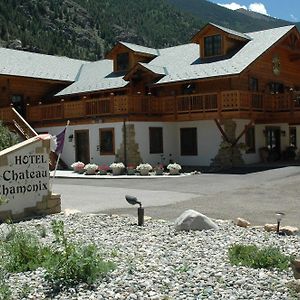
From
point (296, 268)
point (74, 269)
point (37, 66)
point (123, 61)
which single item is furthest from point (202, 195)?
point (37, 66)

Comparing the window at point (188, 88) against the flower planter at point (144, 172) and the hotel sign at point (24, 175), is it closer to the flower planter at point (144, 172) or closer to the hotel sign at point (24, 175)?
the flower planter at point (144, 172)

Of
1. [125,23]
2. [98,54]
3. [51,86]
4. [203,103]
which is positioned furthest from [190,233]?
[125,23]

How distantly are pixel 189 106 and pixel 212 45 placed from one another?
4.69 meters

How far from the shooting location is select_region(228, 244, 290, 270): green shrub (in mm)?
6637

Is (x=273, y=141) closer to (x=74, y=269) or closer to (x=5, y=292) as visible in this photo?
(x=74, y=269)

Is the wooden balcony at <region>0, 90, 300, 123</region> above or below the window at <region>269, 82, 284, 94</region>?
below

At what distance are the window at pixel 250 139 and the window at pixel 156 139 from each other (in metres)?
4.53

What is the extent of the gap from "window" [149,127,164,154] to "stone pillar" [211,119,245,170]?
10.2 ft

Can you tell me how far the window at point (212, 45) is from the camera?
28.9 metres

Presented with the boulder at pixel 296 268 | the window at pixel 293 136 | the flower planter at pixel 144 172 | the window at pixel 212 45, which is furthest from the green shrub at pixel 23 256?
the window at pixel 293 136

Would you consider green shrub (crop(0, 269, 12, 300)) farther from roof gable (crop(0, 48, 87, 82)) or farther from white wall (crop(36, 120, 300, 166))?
roof gable (crop(0, 48, 87, 82))

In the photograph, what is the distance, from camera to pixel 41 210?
11906 millimetres

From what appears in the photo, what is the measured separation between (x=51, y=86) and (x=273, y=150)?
15.0 metres

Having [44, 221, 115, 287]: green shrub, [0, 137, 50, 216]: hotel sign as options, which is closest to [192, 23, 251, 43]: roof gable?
[0, 137, 50, 216]: hotel sign
